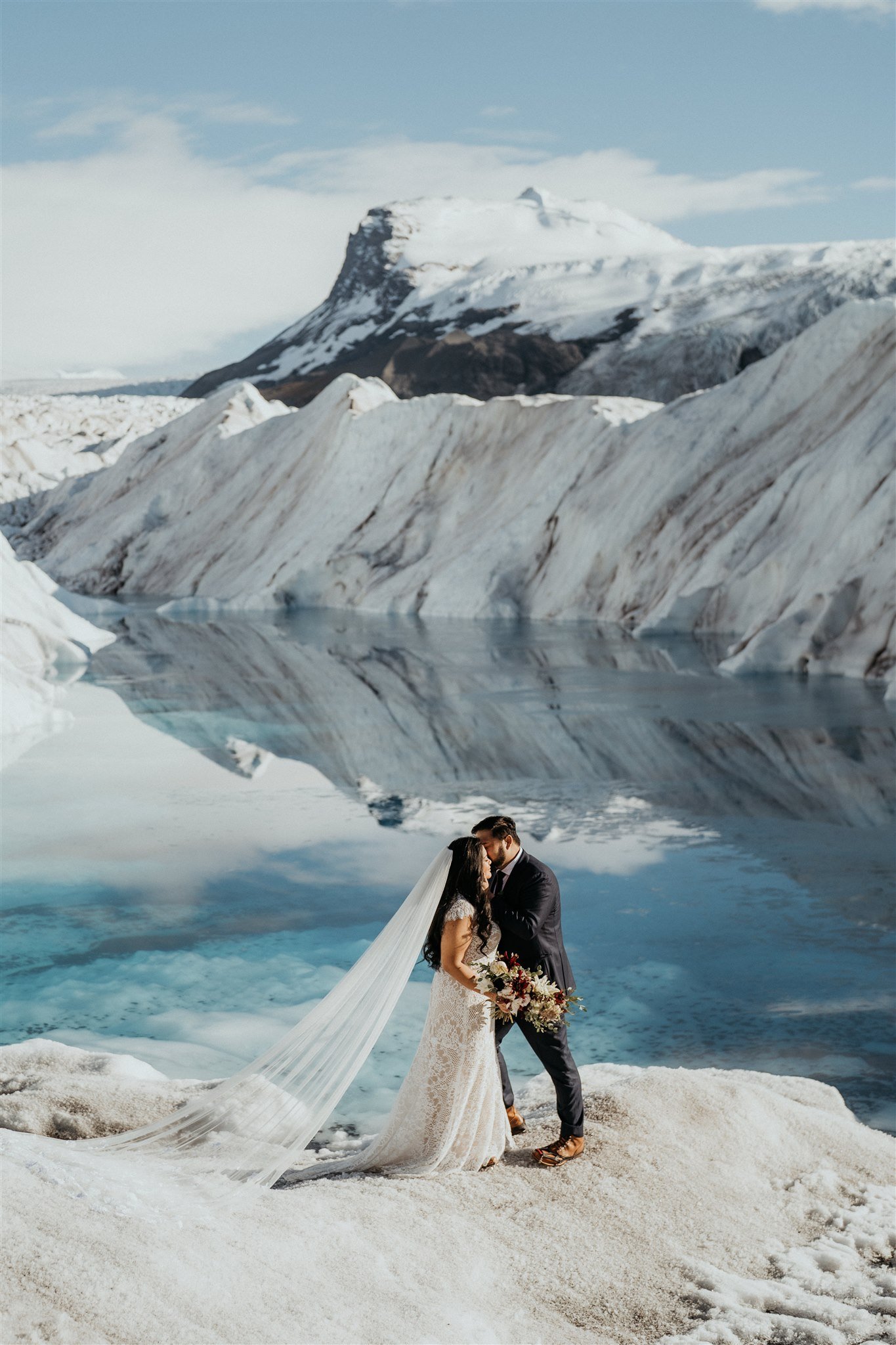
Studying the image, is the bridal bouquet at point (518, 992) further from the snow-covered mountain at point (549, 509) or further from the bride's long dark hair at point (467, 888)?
the snow-covered mountain at point (549, 509)

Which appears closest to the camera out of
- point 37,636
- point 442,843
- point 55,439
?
point 442,843

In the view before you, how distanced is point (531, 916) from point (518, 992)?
1.02 ft

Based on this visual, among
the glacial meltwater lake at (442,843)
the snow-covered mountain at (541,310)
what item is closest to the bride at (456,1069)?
the glacial meltwater lake at (442,843)

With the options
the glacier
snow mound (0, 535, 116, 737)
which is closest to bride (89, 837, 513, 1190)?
the glacier

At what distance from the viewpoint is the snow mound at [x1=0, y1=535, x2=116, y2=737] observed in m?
20.1

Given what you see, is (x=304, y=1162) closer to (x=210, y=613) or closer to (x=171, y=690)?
(x=171, y=690)

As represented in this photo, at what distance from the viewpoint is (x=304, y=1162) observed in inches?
207

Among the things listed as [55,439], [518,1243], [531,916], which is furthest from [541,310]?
[518,1243]

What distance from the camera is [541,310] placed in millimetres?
87812

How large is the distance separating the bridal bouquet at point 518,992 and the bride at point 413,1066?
0.06 m

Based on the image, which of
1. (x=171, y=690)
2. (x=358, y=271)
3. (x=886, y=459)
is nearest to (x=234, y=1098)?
(x=171, y=690)

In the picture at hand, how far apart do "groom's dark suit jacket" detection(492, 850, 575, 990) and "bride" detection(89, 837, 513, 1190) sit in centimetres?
10

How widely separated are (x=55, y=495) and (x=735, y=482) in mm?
36158

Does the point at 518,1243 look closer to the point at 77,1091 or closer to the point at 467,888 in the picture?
the point at 467,888
